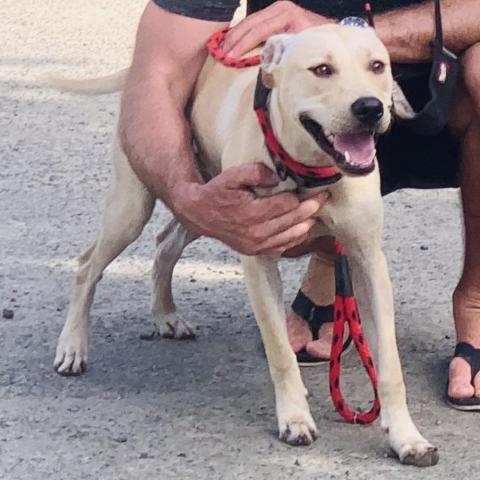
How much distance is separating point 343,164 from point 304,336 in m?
1.16

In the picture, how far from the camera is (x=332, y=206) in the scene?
12.4ft

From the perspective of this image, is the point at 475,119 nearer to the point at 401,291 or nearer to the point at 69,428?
the point at 401,291

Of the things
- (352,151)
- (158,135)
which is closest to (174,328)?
(158,135)

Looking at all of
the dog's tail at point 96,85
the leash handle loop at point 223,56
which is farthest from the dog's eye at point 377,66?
the dog's tail at point 96,85

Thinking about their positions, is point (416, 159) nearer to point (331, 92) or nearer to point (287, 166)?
point (287, 166)

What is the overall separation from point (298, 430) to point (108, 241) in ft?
3.11

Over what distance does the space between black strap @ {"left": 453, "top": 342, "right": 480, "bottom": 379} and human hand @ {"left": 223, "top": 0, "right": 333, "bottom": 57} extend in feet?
3.21

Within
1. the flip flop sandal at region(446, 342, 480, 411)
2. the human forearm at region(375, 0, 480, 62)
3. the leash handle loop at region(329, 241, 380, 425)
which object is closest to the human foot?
the flip flop sandal at region(446, 342, 480, 411)

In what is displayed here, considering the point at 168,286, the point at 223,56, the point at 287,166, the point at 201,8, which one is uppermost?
the point at 201,8

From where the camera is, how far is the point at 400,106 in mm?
4086

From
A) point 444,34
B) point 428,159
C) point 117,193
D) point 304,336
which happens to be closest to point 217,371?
point 304,336

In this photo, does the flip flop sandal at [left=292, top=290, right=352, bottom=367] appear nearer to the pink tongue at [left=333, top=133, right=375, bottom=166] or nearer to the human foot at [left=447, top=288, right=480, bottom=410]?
the human foot at [left=447, top=288, right=480, bottom=410]

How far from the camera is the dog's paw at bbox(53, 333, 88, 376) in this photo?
436cm

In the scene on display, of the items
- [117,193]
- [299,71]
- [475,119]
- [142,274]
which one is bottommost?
[142,274]
